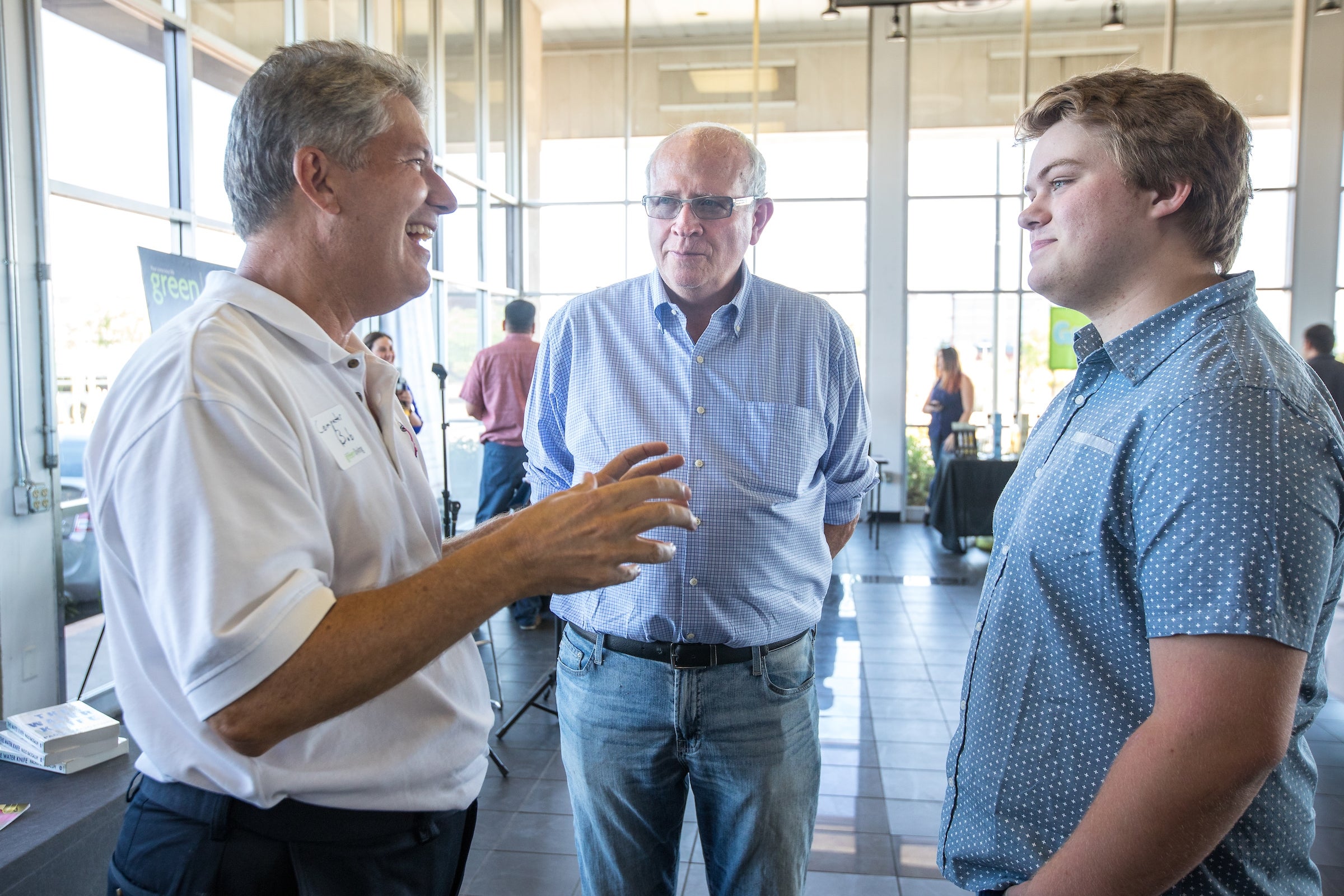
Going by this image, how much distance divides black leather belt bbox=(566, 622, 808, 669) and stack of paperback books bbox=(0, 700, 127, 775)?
143 centimetres

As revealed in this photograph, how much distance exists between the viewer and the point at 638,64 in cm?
1081

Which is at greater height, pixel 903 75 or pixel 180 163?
pixel 903 75

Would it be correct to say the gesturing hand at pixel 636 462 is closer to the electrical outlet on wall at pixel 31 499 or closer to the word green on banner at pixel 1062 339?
the electrical outlet on wall at pixel 31 499

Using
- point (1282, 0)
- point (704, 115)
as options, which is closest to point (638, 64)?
point (704, 115)

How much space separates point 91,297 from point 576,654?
3.55 meters

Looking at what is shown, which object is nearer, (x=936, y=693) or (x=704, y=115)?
(x=936, y=693)

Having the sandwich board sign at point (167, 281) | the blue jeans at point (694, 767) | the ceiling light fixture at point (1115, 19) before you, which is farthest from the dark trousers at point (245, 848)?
the ceiling light fixture at point (1115, 19)

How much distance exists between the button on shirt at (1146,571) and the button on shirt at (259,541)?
0.71 m

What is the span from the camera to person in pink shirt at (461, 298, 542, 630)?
590 centimetres

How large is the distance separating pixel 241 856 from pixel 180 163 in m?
4.73

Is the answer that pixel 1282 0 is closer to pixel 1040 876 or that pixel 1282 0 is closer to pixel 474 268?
pixel 474 268

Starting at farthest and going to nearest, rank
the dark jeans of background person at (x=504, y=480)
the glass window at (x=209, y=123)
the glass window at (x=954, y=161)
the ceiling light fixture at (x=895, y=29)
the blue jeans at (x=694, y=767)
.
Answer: the glass window at (x=954, y=161)
the ceiling light fixture at (x=895, y=29)
the dark jeans of background person at (x=504, y=480)
the glass window at (x=209, y=123)
the blue jeans at (x=694, y=767)

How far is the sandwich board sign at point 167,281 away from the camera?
11.8ft

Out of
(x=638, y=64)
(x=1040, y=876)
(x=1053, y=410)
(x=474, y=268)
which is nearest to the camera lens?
(x=1040, y=876)
